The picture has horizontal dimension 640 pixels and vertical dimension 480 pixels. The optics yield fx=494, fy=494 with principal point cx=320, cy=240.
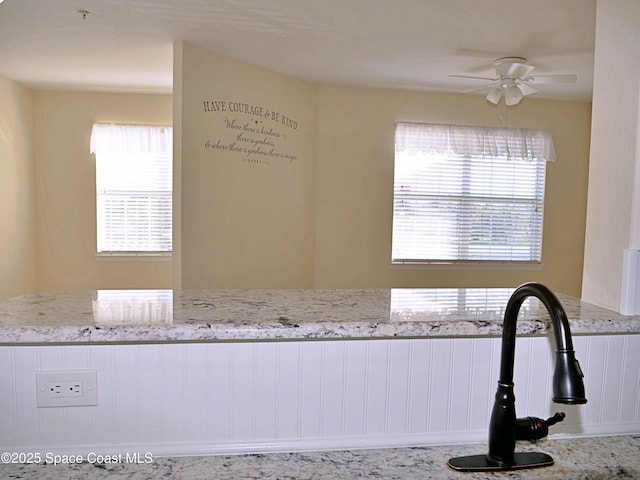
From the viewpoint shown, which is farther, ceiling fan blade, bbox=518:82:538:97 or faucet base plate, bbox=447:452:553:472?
ceiling fan blade, bbox=518:82:538:97

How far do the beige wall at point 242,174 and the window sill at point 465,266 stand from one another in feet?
3.28

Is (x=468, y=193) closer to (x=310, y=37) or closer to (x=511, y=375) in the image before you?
(x=310, y=37)

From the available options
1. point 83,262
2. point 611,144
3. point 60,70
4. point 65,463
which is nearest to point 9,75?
point 60,70

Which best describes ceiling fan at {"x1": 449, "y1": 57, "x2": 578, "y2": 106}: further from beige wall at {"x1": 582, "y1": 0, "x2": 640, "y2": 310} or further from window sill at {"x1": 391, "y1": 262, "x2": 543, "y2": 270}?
beige wall at {"x1": 582, "y1": 0, "x2": 640, "y2": 310}

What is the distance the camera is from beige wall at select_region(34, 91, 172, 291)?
→ 17.2 ft

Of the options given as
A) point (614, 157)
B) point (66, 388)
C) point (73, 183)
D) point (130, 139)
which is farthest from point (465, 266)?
point (66, 388)

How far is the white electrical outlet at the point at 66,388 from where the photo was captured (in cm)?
92

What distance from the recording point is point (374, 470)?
91 centimetres

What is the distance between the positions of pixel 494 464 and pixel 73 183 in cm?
539

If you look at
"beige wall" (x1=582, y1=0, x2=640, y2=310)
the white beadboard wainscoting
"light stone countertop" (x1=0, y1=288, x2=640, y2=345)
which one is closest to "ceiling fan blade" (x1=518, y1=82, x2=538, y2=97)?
"beige wall" (x1=582, y1=0, x2=640, y2=310)

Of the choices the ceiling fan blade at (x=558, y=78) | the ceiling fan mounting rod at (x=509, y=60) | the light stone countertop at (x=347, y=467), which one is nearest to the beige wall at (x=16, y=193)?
the ceiling fan mounting rod at (x=509, y=60)

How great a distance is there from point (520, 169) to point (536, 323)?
4791mm

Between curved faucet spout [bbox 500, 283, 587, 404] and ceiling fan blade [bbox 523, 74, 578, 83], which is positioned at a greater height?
ceiling fan blade [bbox 523, 74, 578, 83]

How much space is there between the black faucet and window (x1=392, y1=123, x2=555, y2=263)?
4.26 m
